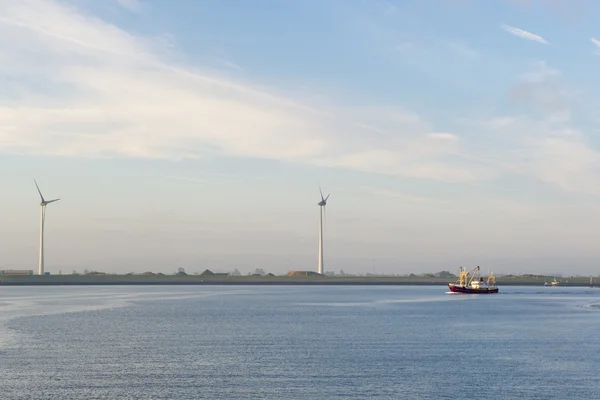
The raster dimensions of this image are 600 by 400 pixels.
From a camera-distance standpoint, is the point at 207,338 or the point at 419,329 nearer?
the point at 207,338

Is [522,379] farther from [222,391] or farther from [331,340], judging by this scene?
[331,340]

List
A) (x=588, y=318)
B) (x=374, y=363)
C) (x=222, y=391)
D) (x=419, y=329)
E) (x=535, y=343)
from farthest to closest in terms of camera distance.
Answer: (x=588, y=318), (x=419, y=329), (x=535, y=343), (x=374, y=363), (x=222, y=391)

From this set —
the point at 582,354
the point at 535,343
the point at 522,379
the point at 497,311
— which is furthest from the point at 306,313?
the point at 522,379

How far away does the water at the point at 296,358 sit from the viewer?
218 ft

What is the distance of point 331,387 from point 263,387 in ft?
19.9

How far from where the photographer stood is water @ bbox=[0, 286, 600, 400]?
6644cm

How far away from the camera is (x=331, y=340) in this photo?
10550 cm

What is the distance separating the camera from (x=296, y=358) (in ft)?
282

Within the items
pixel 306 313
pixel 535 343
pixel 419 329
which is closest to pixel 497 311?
pixel 306 313

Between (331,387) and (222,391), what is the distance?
9772 millimetres

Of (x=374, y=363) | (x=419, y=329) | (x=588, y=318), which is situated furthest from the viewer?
(x=588, y=318)

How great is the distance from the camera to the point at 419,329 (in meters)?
125

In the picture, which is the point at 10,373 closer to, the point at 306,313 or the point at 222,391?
the point at 222,391

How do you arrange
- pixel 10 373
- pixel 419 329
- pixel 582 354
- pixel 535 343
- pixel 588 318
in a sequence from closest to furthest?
pixel 10 373
pixel 582 354
pixel 535 343
pixel 419 329
pixel 588 318
